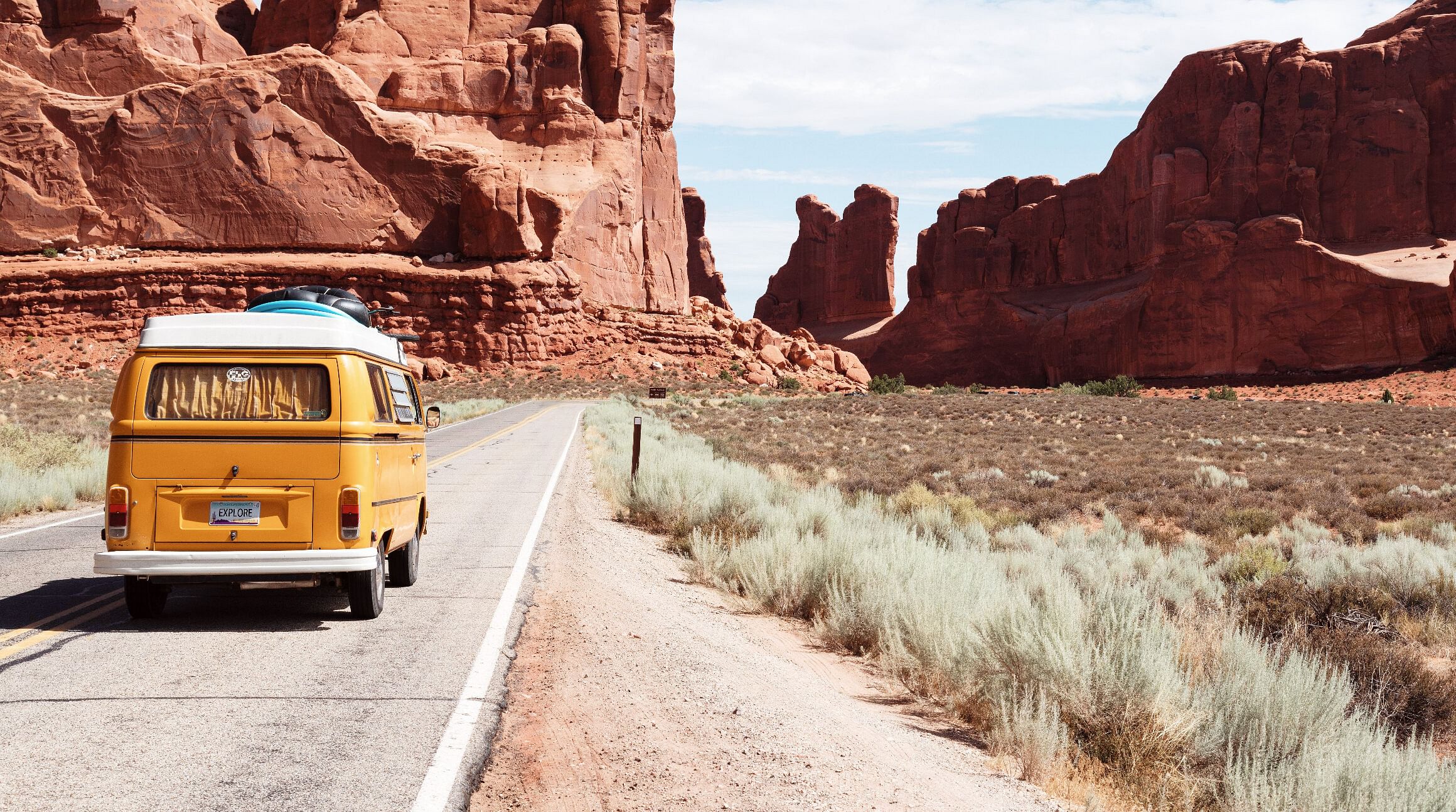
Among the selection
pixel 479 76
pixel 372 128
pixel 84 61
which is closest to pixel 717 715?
pixel 372 128

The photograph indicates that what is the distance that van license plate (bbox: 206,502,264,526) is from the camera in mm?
7141

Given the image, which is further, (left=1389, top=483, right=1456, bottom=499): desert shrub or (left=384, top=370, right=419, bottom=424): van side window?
(left=1389, top=483, right=1456, bottom=499): desert shrub

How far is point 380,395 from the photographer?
824cm

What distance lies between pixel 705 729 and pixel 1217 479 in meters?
17.7

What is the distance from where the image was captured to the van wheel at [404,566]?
904 centimetres

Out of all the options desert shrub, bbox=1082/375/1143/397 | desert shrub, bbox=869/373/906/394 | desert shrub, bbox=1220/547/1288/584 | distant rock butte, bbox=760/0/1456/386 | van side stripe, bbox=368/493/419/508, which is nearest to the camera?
van side stripe, bbox=368/493/419/508

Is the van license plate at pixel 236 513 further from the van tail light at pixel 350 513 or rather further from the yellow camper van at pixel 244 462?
the van tail light at pixel 350 513

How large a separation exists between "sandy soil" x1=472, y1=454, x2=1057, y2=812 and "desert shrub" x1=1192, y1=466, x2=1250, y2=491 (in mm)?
14019

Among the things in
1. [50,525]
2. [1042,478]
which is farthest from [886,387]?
[50,525]

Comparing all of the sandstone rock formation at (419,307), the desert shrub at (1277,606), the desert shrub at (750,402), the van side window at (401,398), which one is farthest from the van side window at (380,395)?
the sandstone rock formation at (419,307)

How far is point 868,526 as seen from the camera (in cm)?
1208

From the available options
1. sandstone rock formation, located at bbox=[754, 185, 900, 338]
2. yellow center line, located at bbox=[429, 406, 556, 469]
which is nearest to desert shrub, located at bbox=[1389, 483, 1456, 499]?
yellow center line, located at bbox=[429, 406, 556, 469]

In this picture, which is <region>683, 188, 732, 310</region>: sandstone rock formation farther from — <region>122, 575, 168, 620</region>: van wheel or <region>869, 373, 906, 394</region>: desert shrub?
<region>122, 575, 168, 620</region>: van wheel

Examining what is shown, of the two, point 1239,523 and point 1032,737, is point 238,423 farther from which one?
point 1239,523
